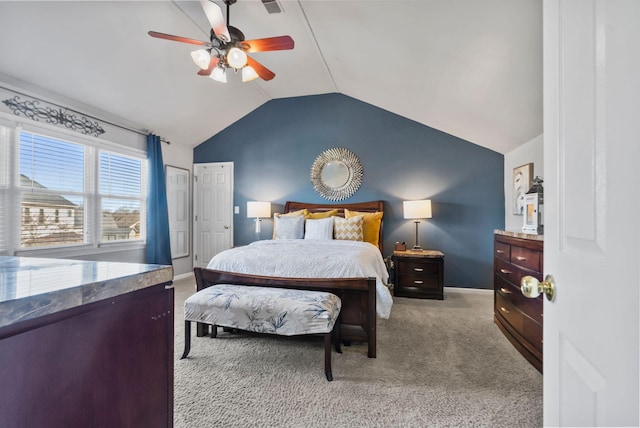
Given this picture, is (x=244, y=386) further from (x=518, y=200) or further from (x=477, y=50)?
(x=518, y=200)

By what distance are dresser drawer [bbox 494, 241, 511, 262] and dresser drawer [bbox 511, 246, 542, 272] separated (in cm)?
8

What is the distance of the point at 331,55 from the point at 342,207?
2155 millimetres

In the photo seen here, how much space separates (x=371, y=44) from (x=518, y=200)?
2.58m

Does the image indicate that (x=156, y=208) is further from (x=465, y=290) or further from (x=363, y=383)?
(x=465, y=290)

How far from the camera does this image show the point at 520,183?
11.0 ft

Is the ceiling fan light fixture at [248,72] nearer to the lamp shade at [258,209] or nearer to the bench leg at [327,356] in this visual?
the lamp shade at [258,209]

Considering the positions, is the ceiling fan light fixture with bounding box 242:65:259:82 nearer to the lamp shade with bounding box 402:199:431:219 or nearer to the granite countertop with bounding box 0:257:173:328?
the granite countertop with bounding box 0:257:173:328

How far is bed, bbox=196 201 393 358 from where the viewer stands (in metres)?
2.15

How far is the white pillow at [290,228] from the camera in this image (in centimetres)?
400

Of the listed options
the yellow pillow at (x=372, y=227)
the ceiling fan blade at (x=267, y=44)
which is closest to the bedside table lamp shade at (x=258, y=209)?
the yellow pillow at (x=372, y=227)

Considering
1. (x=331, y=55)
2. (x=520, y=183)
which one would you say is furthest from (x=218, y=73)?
(x=520, y=183)

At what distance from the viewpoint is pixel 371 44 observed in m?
2.76

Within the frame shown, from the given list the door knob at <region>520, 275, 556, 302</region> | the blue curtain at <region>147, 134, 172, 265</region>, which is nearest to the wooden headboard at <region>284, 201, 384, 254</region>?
the blue curtain at <region>147, 134, 172, 265</region>

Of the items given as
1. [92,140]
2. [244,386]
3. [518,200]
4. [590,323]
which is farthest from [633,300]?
[92,140]
